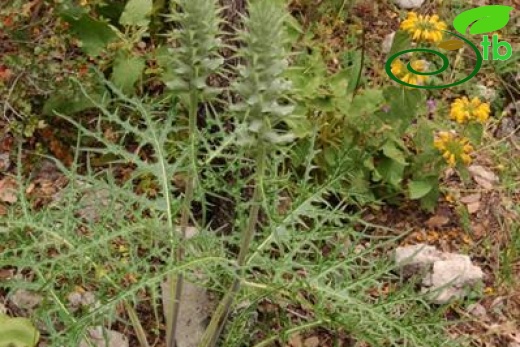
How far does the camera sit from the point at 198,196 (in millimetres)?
2318

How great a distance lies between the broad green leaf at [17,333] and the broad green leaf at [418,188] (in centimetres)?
152

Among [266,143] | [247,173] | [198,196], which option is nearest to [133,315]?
[198,196]

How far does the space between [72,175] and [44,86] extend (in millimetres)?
1084

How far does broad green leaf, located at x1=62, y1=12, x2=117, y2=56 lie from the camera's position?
314 cm

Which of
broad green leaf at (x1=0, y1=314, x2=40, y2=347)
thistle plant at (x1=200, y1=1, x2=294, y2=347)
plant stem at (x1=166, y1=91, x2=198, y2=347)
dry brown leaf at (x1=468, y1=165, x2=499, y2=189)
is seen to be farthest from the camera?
dry brown leaf at (x1=468, y1=165, x2=499, y2=189)

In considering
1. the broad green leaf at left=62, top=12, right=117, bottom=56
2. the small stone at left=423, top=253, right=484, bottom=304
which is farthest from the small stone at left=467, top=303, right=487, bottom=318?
the broad green leaf at left=62, top=12, right=117, bottom=56

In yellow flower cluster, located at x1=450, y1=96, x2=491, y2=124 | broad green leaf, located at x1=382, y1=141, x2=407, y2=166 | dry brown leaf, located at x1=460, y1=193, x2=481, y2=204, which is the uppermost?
yellow flower cluster, located at x1=450, y1=96, x2=491, y2=124

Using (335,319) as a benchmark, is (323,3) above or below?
above

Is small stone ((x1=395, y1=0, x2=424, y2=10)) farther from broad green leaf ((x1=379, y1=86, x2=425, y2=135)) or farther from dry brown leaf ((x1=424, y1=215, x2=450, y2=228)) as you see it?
dry brown leaf ((x1=424, y1=215, x2=450, y2=228))

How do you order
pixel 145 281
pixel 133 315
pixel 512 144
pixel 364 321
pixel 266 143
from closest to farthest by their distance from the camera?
pixel 266 143
pixel 145 281
pixel 364 321
pixel 133 315
pixel 512 144

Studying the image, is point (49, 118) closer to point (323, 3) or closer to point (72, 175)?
point (72, 175)

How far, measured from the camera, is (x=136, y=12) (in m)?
3.21

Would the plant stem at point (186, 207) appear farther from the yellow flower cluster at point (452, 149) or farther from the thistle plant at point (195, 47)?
the yellow flower cluster at point (452, 149)

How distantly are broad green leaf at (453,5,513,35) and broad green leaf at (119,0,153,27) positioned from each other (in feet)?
5.26
